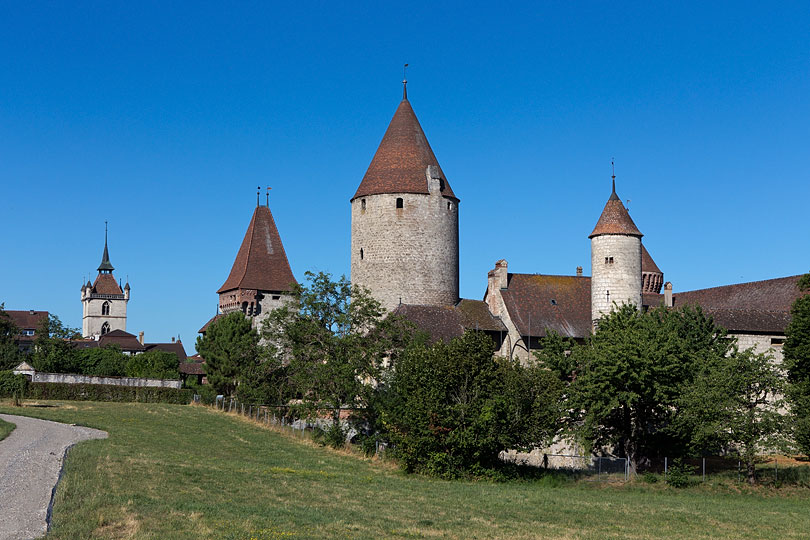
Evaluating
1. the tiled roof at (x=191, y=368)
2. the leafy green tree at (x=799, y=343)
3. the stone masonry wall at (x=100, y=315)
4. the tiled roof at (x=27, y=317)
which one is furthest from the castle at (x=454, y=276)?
the stone masonry wall at (x=100, y=315)

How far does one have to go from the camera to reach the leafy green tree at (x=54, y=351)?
7126 cm

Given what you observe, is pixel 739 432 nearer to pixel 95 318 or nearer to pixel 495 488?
pixel 495 488

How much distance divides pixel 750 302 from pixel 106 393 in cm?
4140

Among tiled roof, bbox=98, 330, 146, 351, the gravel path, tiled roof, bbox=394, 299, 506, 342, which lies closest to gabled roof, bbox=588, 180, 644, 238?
tiled roof, bbox=394, 299, 506, 342

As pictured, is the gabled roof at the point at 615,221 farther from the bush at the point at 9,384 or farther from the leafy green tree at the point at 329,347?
the bush at the point at 9,384

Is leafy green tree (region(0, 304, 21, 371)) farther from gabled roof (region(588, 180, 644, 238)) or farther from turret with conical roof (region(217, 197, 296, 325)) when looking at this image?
gabled roof (region(588, 180, 644, 238))

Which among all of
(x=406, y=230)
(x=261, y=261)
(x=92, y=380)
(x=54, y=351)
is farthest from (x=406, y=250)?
(x=54, y=351)

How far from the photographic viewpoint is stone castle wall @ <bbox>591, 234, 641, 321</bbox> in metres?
45.3

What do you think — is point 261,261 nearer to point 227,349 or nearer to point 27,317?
point 227,349

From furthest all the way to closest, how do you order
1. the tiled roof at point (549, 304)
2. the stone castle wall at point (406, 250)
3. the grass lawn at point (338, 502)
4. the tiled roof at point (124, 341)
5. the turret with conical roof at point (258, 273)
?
1. the tiled roof at point (124, 341)
2. the turret with conical roof at point (258, 273)
3. the stone castle wall at point (406, 250)
4. the tiled roof at point (549, 304)
5. the grass lawn at point (338, 502)

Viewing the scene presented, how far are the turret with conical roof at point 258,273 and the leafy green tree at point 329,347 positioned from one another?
31160 mm

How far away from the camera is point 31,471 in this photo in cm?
2261

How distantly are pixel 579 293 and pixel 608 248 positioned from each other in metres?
5.57

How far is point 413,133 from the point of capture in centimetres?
5109
